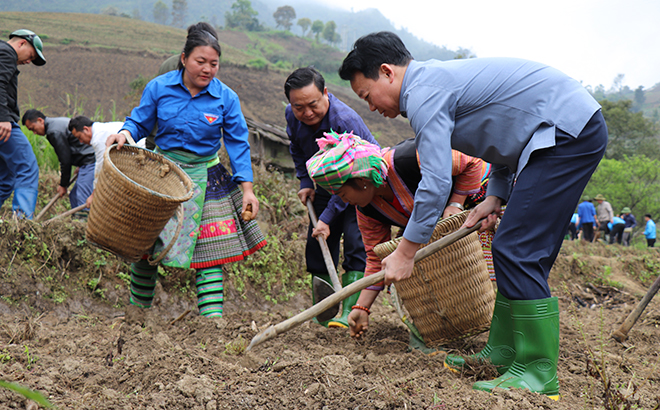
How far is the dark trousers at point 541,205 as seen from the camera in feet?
5.42

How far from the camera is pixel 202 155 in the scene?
284 cm

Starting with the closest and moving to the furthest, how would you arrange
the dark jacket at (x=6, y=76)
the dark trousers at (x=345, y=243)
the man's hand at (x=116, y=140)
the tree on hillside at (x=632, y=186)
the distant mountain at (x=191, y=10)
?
the man's hand at (x=116, y=140)
the dark trousers at (x=345, y=243)
the dark jacket at (x=6, y=76)
the tree on hillside at (x=632, y=186)
the distant mountain at (x=191, y=10)

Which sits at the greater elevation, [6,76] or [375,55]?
[375,55]

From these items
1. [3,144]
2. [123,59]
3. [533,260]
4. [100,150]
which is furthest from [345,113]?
[123,59]

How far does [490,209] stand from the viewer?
202 centimetres

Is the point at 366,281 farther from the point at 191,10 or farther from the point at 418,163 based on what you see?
the point at 191,10

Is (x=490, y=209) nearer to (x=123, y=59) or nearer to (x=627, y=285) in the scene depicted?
(x=627, y=285)

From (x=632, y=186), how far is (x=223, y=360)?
28.3 metres

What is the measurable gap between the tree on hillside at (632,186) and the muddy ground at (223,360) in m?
24.9

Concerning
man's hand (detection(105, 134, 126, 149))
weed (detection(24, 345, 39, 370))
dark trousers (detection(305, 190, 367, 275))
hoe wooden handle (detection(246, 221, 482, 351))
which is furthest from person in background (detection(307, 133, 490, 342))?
weed (detection(24, 345, 39, 370))

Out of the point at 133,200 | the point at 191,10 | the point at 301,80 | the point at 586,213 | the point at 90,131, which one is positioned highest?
the point at 301,80

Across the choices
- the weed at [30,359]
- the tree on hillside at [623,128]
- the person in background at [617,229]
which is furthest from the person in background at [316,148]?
the tree on hillside at [623,128]

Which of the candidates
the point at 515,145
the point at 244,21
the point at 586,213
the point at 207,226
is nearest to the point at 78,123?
the point at 207,226

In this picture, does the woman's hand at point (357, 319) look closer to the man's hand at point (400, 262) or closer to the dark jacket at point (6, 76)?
the man's hand at point (400, 262)
